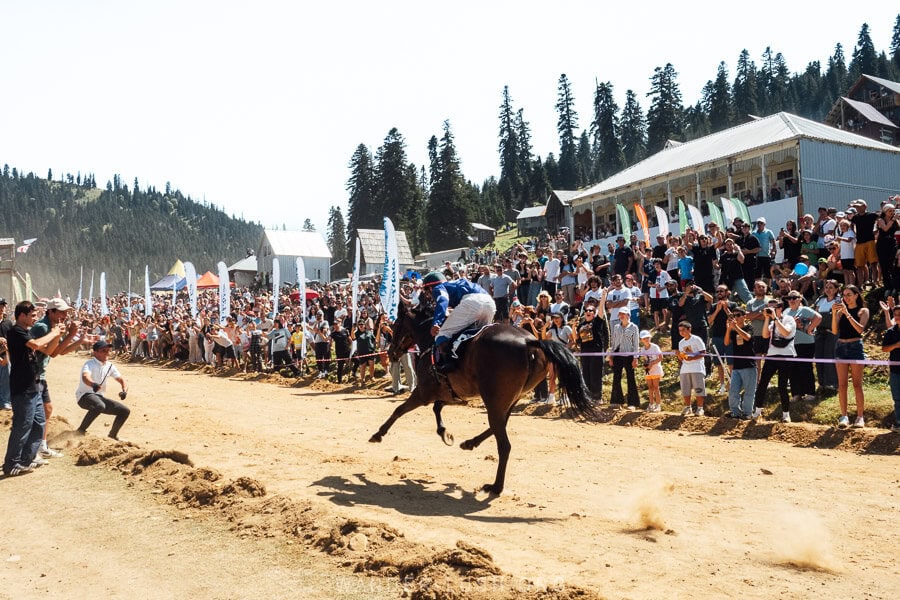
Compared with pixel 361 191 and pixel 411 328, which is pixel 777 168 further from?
pixel 361 191


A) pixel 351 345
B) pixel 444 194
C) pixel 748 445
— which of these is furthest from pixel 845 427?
pixel 444 194

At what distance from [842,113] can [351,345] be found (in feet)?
204

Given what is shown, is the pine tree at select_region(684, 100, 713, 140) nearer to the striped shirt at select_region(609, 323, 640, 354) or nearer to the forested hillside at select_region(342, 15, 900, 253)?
the forested hillside at select_region(342, 15, 900, 253)

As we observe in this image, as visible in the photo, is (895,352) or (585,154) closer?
(895,352)

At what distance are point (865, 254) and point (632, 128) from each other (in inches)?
4112

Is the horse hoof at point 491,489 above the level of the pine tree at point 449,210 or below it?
below

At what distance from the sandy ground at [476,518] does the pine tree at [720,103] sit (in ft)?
358

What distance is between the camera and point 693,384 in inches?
531

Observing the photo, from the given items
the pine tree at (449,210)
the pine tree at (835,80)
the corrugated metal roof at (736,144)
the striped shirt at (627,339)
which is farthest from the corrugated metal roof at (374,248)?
the pine tree at (835,80)

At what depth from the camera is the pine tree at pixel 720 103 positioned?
11212 cm

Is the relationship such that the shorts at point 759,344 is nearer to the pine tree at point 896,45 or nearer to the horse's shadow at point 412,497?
the horse's shadow at point 412,497

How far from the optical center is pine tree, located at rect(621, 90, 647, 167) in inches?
4415

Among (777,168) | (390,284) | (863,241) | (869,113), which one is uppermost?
(869,113)

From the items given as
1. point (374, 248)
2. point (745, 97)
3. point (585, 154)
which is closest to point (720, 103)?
point (745, 97)
